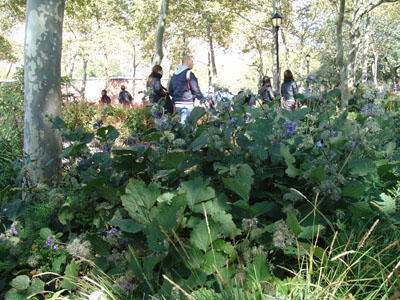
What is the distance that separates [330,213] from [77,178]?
1.66 m

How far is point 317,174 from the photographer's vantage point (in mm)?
1558

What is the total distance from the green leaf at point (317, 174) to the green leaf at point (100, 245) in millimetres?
964

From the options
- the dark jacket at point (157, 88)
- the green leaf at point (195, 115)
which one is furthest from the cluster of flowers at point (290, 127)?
the dark jacket at point (157, 88)

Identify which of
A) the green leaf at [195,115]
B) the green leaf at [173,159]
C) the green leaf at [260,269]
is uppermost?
the green leaf at [195,115]

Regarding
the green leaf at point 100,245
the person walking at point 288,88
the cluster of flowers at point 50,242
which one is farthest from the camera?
the person walking at point 288,88

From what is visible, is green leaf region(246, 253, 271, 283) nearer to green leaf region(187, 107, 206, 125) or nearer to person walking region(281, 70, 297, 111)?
green leaf region(187, 107, 206, 125)

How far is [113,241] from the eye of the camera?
5.64 ft

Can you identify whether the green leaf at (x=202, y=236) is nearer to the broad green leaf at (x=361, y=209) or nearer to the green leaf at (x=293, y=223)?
the green leaf at (x=293, y=223)

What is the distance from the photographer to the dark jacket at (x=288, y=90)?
784 centimetres

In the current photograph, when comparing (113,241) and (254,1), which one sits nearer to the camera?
(113,241)

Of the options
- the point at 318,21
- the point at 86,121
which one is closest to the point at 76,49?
the point at 86,121

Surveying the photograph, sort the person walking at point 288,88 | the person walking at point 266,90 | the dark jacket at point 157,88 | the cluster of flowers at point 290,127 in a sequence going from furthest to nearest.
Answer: the person walking at point 266,90, the person walking at point 288,88, the dark jacket at point 157,88, the cluster of flowers at point 290,127

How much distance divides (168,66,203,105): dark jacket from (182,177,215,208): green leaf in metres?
5.60

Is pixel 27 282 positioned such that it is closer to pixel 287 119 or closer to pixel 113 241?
pixel 113 241
